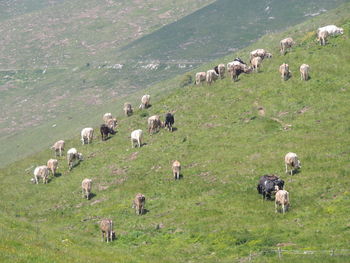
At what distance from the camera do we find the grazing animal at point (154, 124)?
205 feet

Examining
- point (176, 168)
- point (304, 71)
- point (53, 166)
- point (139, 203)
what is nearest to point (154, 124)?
point (53, 166)

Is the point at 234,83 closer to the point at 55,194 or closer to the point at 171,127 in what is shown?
→ the point at 171,127

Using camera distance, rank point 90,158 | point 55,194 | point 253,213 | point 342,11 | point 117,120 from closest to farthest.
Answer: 1. point 253,213
2. point 55,194
3. point 90,158
4. point 117,120
5. point 342,11

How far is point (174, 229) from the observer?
121 ft

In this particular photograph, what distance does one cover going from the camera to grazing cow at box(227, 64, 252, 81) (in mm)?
68875

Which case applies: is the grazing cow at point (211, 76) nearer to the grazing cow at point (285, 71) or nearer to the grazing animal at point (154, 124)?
the grazing cow at point (285, 71)

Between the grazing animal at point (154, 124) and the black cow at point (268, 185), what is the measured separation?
25370 millimetres

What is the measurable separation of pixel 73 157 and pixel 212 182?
2224 centimetres

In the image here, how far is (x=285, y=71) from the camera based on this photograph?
206ft

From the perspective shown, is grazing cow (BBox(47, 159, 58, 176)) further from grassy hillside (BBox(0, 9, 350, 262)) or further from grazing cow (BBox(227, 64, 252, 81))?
→ grazing cow (BBox(227, 64, 252, 81))

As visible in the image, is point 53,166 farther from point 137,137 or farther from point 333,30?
point 333,30

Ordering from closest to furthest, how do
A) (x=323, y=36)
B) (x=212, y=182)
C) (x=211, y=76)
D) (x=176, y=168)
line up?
(x=212, y=182) < (x=176, y=168) < (x=323, y=36) < (x=211, y=76)

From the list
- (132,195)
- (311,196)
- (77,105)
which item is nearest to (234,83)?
(132,195)

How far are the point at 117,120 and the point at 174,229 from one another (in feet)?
133
